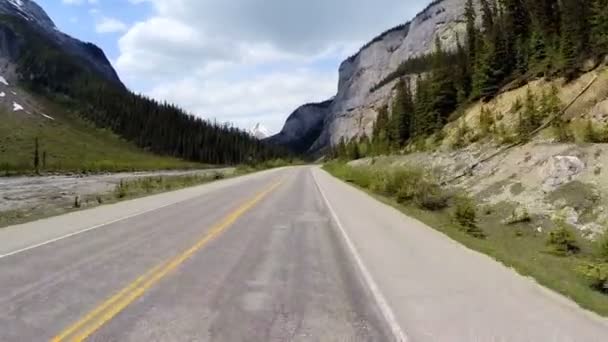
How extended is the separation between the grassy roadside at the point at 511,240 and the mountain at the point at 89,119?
106961mm

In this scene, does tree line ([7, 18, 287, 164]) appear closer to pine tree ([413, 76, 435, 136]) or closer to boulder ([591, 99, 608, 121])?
pine tree ([413, 76, 435, 136])

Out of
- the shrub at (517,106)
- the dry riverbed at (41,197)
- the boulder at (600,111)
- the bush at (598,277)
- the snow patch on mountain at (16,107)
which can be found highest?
the snow patch on mountain at (16,107)

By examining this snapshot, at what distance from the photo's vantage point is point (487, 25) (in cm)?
7844

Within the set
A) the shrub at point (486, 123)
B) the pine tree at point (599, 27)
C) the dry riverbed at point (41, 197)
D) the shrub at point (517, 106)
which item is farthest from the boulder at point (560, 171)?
the shrub at point (517, 106)

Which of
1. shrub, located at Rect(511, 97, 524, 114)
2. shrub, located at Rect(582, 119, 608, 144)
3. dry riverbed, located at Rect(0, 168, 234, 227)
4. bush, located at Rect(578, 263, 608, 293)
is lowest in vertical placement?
dry riverbed, located at Rect(0, 168, 234, 227)

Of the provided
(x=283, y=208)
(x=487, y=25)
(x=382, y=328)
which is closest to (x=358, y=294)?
(x=382, y=328)

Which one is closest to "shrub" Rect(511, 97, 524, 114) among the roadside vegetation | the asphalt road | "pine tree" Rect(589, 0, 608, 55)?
"pine tree" Rect(589, 0, 608, 55)

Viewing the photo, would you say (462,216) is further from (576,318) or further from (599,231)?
(576,318)

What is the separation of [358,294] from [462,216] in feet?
36.5

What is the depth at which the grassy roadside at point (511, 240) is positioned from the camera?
880cm

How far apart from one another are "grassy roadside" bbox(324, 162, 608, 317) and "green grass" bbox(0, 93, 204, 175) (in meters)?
72.2

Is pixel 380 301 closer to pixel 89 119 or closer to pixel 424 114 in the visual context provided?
pixel 424 114

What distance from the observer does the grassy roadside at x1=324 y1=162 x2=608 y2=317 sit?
880cm

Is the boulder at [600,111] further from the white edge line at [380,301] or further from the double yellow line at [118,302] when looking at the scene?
the double yellow line at [118,302]
